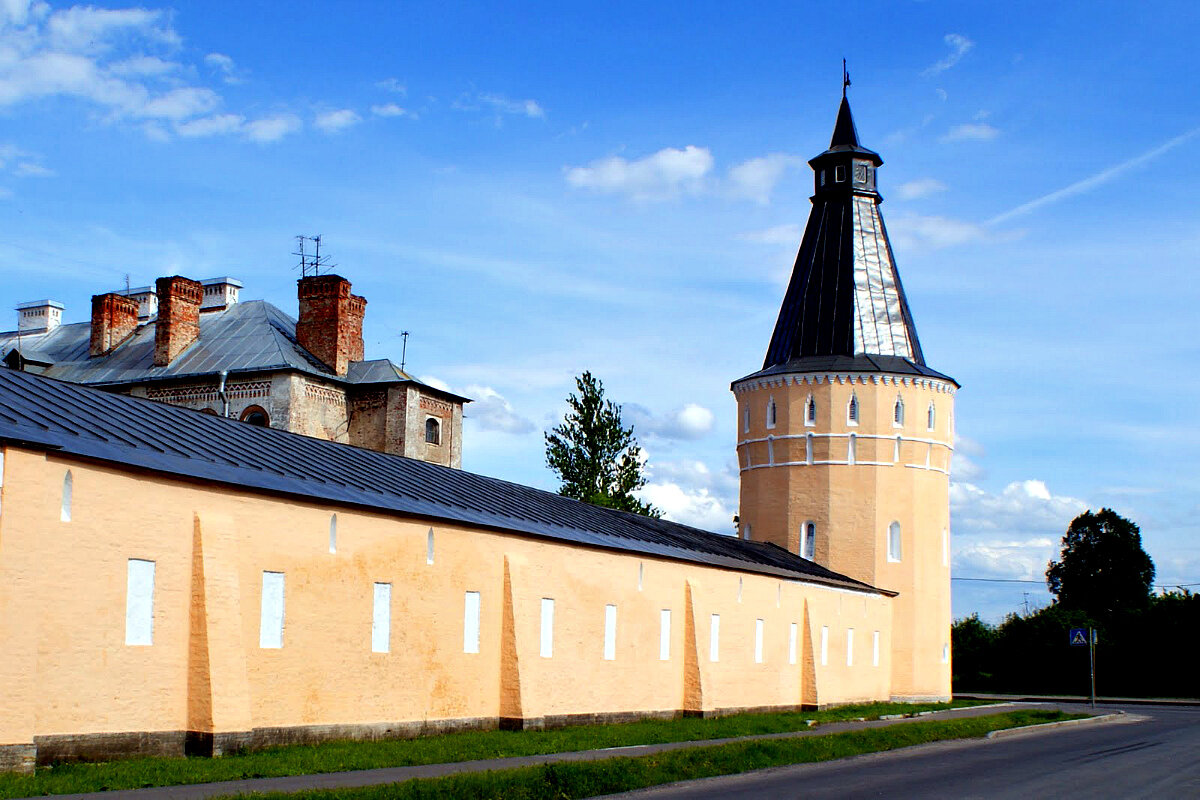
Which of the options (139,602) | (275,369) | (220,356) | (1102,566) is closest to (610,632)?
(139,602)

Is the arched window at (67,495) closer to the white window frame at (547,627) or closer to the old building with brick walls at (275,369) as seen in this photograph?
the white window frame at (547,627)

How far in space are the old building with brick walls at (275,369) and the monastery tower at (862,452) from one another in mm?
10667

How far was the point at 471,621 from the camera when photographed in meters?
21.0

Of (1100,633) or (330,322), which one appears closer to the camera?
(330,322)

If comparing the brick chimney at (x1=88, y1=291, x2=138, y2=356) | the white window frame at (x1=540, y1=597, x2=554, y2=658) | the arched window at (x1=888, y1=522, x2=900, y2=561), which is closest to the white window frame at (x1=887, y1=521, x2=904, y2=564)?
the arched window at (x1=888, y1=522, x2=900, y2=561)

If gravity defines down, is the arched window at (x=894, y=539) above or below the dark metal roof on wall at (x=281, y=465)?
below

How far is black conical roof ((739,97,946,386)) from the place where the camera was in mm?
42688

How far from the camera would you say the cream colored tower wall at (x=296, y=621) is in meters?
14.0

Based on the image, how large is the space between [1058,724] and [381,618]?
1776 centimetres

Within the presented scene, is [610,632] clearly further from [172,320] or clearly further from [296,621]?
[172,320]

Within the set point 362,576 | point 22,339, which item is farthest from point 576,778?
point 22,339

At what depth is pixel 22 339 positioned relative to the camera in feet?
164

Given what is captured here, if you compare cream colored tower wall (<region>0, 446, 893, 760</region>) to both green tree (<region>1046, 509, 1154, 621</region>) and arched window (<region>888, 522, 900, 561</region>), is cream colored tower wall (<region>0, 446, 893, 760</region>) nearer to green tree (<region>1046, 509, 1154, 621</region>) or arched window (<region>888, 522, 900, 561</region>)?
arched window (<region>888, 522, 900, 561</region>)

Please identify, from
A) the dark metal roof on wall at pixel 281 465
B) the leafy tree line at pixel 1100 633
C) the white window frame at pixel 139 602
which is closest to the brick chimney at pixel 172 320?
the dark metal roof on wall at pixel 281 465
